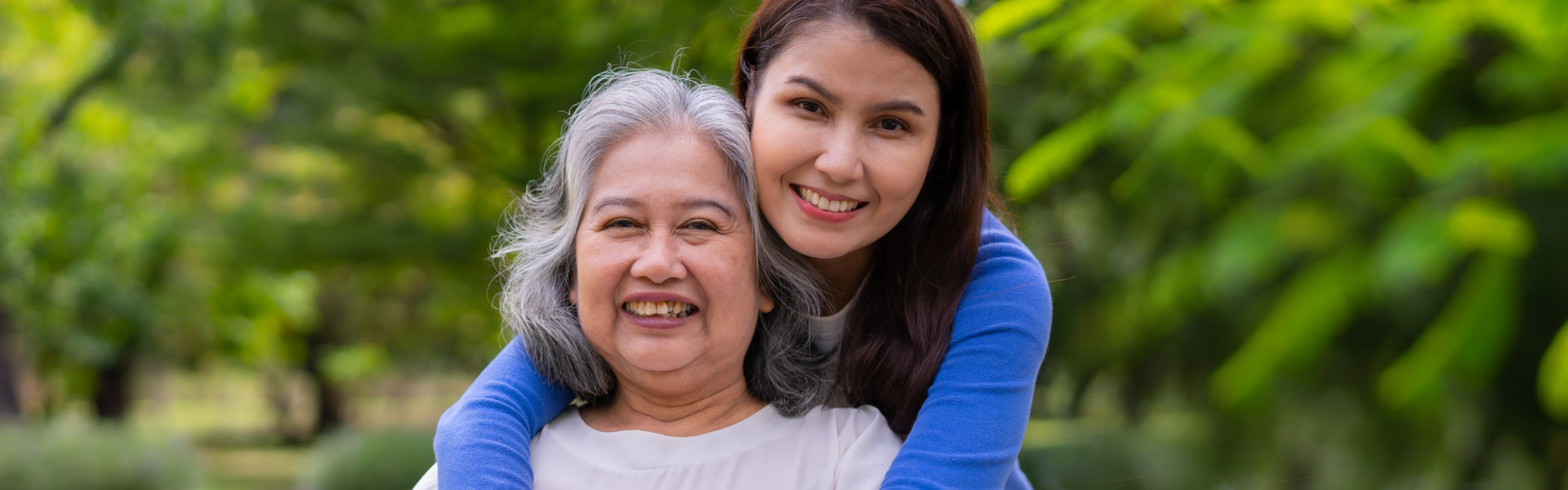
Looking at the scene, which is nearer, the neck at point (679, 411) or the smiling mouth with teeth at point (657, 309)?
the smiling mouth with teeth at point (657, 309)

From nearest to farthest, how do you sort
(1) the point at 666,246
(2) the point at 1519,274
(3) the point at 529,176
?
(1) the point at 666,246
(2) the point at 1519,274
(3) the point at 529,176

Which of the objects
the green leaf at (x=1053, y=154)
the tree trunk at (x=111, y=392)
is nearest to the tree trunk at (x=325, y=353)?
the tree trunk at (x=111, y=392)

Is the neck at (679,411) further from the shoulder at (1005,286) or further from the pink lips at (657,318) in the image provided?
the shoulder at (1005,286)

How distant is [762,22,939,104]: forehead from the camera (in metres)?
2.22

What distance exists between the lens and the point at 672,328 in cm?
223

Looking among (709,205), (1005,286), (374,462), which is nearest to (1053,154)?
(1005,286)

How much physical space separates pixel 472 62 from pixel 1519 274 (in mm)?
9316

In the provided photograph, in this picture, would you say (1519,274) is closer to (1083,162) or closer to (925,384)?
(925,384)

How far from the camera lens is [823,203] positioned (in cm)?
226

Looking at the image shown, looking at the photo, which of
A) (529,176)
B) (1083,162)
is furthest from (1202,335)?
(529,176)

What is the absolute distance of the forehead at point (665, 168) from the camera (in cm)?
220

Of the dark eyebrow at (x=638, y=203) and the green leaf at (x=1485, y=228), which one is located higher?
the dark eyebrow at (x=638, y=203)

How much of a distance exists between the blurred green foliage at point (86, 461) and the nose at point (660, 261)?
434 inches

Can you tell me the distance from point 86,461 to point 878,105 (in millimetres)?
11481
